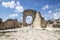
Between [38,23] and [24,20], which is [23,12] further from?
[38,23]

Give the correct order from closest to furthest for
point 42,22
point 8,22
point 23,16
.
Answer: point 8,22 → point 42,22 → point 23,16

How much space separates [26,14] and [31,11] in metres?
1.29

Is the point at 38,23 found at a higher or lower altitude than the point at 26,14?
lower

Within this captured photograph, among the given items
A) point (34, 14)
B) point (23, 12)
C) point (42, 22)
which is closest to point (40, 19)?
point (42, 22)

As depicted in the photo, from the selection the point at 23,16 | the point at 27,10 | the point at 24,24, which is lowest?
the point at 24,24

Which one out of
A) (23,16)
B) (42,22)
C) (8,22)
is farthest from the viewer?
(23,16)

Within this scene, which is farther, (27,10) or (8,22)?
(27,10)

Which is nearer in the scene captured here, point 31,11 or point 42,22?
point 42,22

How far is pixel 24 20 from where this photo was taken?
19922 millimetres

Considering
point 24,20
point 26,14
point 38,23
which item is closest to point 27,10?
point 26,14

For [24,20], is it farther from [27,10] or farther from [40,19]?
[40,19]

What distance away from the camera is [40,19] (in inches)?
639

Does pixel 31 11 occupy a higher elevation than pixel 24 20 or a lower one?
higher

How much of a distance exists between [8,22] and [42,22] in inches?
239
